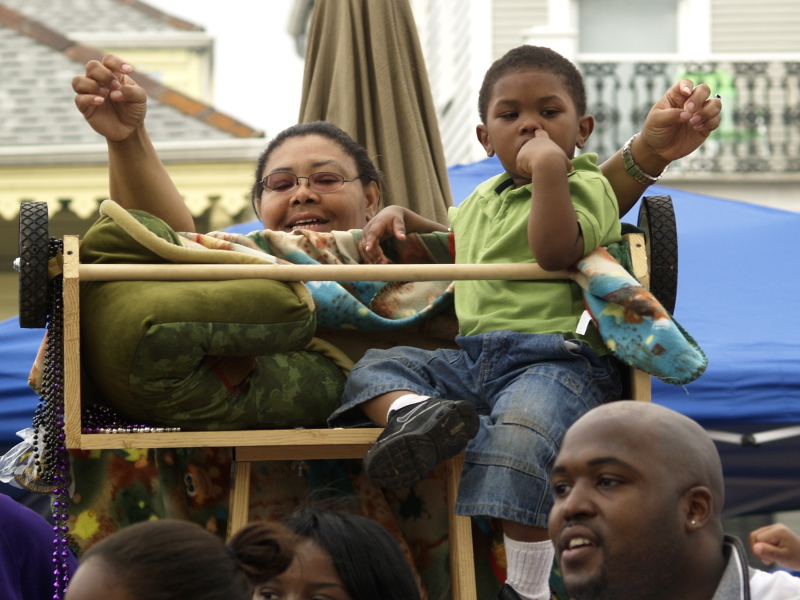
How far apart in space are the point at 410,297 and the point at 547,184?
2.08 feet

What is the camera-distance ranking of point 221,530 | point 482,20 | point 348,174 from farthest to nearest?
point 482,20
point 348,174
point 221,530

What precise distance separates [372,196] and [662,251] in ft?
3.98

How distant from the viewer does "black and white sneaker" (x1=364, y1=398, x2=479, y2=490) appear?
2.54 m

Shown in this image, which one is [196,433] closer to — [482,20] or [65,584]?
[65,584]

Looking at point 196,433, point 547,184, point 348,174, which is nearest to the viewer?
point 196,433

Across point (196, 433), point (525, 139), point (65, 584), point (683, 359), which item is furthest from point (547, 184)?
point (65, 584)

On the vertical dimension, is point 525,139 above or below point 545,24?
below

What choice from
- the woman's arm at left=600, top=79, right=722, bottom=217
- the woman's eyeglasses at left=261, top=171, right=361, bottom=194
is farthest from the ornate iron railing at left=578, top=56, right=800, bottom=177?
the woman's arm at left=600, top=79, right=722, bottom=217

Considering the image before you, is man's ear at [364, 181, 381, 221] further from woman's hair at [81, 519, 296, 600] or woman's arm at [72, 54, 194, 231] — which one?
woman's hair at [81, 519, 296, 600]

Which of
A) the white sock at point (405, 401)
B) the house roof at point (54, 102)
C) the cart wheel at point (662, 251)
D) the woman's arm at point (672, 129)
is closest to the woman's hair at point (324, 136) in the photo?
the woman's arm at point (672, 129)

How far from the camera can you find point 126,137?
127 inches

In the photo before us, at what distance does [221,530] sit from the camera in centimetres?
310

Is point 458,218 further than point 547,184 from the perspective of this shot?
Yes

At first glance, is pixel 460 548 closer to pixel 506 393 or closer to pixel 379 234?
pixel 506 393
